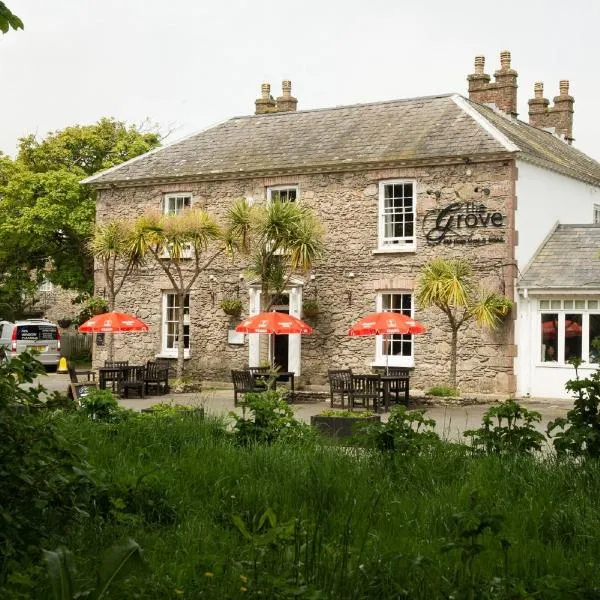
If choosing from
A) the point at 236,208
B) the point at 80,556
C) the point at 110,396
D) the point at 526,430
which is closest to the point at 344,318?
the point at 236,208

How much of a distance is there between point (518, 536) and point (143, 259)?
2194 cm

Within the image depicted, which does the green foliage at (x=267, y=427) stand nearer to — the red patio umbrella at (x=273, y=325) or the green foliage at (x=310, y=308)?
the red patio umbrella at (x=273, y=325)

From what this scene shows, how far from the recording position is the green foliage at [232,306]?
89.6 ft

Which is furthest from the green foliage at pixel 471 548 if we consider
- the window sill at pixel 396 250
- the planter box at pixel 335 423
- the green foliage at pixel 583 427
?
the window sill at pixel 396 250

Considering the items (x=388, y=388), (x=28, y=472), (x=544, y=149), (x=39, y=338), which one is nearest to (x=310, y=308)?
(x=388, y=388)

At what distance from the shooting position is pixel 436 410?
2175 cm

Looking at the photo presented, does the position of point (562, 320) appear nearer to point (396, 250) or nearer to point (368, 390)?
point (396, 250)

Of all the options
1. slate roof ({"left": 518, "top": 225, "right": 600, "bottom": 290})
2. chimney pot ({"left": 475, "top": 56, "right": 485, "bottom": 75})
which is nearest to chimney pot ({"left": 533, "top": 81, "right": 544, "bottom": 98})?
chimney pot ({"left": 475, "top": 56, "right": 485, "bottom": 75})

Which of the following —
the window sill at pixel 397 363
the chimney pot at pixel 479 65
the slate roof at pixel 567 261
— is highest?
the chimney pot at pixel 479 65

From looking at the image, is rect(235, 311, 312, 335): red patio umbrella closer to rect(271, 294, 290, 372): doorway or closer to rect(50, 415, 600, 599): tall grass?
rect(271, 294, 290, 372): doorway

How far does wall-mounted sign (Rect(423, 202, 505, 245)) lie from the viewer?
2431cm

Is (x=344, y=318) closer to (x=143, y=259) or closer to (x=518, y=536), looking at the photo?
(x=143, y=259)

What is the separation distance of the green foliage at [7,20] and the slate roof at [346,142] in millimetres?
19278

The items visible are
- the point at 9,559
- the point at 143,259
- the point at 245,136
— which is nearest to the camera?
the point at 9,559
